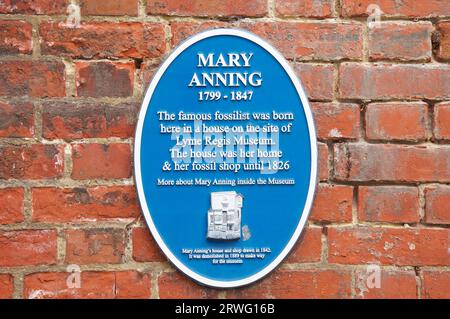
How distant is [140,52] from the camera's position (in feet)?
4.57

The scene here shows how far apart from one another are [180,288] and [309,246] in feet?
1.12

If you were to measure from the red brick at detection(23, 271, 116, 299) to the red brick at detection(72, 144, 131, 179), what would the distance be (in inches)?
9.7

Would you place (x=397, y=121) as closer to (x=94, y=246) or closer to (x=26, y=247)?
(x=94, y=246)

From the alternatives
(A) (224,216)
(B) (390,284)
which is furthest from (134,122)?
(B) (390,284)

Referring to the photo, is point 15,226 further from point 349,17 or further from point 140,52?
point 349,17

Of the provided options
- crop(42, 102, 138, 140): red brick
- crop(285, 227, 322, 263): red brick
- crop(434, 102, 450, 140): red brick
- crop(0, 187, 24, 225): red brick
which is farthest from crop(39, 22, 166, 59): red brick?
crop(434, 102, 450, 140): red brick

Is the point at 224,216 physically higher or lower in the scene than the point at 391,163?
lower

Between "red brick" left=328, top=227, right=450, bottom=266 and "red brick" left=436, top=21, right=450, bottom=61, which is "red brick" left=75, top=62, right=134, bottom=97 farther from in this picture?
"red brick" left=436, top=21, right=450, bottom=61

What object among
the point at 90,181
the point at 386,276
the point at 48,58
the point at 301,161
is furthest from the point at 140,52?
the point at 386,276

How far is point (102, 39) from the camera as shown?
1.39 meters

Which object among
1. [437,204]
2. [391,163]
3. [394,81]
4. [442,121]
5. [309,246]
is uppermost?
[394,81]

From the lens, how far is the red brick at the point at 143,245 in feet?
4.60

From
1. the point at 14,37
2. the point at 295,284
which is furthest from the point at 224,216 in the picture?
the point at 14,37

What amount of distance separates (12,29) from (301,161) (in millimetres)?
778
